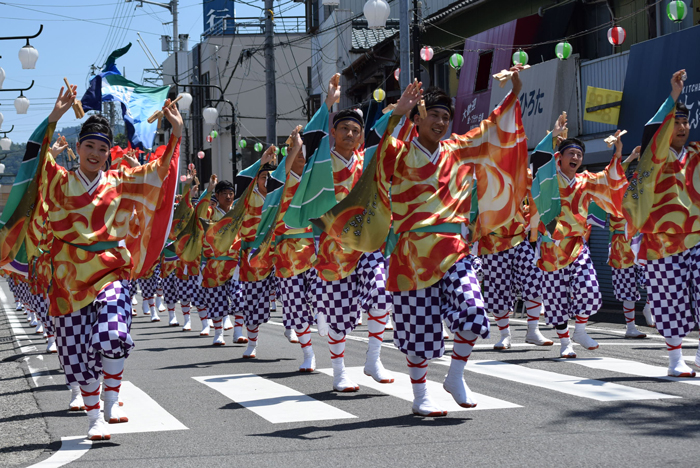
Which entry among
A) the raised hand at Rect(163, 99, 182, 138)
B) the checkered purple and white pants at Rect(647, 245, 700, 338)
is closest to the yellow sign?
the checkered purple and white pants at Rect(647, 245, 700, 338)

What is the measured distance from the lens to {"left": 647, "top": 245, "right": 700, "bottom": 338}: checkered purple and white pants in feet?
23.6

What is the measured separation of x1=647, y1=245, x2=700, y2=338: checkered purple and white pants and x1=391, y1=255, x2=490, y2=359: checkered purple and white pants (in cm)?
243

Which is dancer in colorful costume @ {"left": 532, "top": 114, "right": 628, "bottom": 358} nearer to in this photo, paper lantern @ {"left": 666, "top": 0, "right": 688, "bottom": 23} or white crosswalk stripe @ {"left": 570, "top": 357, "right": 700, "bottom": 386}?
white crosswalk stripe @ {"left": 570, "top": 357, "right": 700, "bottom": 386}

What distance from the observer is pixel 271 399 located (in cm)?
673

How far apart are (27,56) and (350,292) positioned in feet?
35.4

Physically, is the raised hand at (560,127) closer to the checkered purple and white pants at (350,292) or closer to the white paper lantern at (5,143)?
the checkered purple and white pants at (350,292)

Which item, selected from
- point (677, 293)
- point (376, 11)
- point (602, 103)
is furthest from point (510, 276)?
point (602, 103)

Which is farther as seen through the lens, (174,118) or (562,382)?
(562,382)

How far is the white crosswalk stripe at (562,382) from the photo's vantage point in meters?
6.24

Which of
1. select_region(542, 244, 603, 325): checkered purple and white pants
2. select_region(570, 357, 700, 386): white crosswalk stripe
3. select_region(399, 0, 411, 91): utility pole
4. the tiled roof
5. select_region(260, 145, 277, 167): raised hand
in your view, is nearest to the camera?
select_region(570, 357, 700, 386): white crosswalk stripe

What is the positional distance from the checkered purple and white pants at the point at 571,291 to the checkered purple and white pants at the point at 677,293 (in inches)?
47.9

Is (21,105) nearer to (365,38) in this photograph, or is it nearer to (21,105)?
(21,105)

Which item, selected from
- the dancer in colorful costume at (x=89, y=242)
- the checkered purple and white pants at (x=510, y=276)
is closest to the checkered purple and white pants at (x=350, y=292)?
the dancer in colorful costume at (x=89, y=242)

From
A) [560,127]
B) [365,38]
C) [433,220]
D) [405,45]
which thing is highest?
[365,38]
